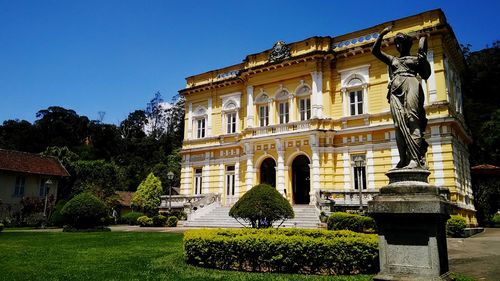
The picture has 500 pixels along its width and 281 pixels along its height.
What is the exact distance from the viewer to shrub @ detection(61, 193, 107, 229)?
21141 millimetres

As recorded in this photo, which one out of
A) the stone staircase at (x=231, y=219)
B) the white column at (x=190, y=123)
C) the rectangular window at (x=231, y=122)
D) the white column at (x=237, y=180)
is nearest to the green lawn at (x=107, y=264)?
the stone staircase at (x=231, y=219)

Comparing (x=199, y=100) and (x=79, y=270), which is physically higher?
(x=199, y=100)

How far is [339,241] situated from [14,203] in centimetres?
3645

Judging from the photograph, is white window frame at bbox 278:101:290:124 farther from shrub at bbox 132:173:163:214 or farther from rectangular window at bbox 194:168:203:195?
shrub at bbox 132:173:163:214

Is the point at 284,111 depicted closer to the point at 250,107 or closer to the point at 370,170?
the point at 250,107

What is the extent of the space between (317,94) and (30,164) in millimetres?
30090

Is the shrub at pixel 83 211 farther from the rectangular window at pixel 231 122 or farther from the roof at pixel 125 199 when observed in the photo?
the roof at pixel 125 199

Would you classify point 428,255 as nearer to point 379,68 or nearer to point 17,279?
point 17,279

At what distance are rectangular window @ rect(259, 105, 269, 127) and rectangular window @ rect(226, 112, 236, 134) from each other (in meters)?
2.73

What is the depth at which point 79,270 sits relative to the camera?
29.0ft

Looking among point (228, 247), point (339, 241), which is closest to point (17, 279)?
point (228, 247)

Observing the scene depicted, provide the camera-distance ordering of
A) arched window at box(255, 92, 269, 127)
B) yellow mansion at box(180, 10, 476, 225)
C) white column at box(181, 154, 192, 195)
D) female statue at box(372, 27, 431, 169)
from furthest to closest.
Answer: white column at box(181, 154, 192, 195), arched window at box(255, 92, 269, 127), yellow mansion at box(180, 10, 476, 225), female statue at box(372, 27, 431, 169)

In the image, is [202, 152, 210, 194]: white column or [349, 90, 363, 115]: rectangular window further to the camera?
[202, 152, 210, 194]: white column

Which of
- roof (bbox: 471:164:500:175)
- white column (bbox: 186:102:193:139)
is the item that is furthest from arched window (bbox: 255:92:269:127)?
roof (bbox: 471:164:500:175)
